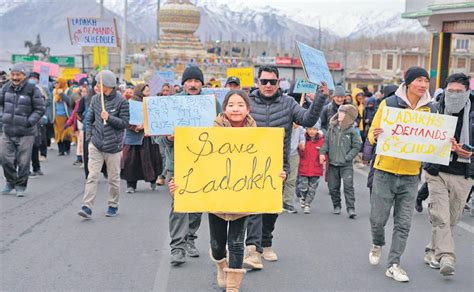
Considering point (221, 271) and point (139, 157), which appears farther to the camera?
point (139, 157)

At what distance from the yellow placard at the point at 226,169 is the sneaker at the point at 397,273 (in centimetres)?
157

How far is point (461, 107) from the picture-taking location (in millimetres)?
6242

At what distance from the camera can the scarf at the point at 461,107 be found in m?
6.23

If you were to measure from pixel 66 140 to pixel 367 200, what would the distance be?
27.0 feet

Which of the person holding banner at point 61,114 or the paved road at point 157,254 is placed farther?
the person holding banner at point 61,114

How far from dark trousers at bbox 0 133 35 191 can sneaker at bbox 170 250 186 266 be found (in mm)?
4595

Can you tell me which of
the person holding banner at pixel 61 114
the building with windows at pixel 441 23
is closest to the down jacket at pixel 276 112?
the person holding banner at pixel 61 114

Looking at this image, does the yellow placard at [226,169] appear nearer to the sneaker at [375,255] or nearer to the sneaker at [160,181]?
the sneaker at [375,255]

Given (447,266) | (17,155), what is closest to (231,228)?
(447,266)

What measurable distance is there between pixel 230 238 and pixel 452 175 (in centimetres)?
239

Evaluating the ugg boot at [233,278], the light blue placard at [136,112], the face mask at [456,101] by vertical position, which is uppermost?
the face mask at [456,101]

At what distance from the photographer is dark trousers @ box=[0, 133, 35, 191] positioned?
10188 millimetres

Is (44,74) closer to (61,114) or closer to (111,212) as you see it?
(61,114)

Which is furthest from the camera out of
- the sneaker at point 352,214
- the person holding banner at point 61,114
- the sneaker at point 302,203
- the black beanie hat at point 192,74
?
the person holding banner at point 61,114
